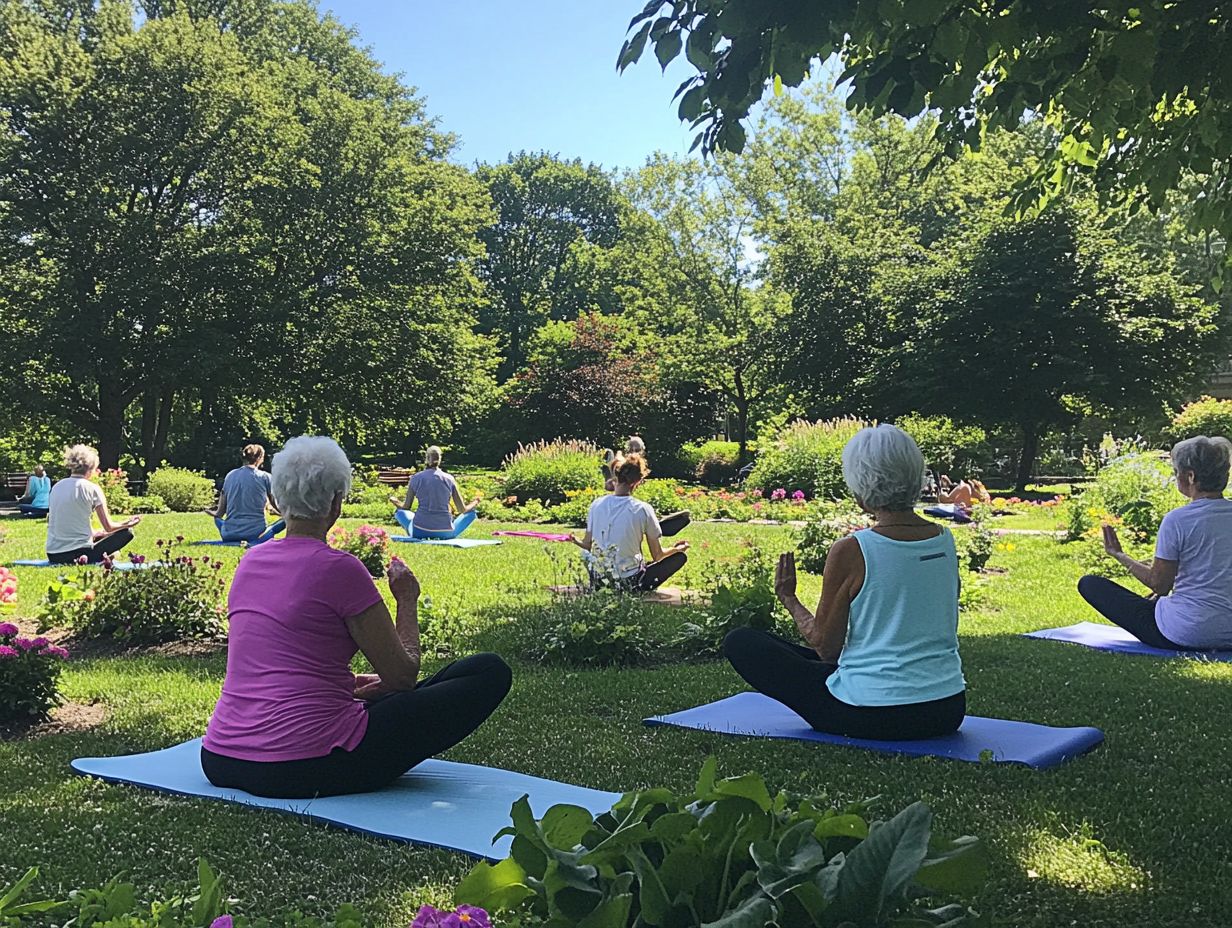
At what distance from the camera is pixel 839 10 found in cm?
351

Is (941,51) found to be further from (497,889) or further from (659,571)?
(659,571)

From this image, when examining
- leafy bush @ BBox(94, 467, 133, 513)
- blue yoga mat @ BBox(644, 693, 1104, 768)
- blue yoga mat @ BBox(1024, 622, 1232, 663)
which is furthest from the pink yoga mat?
blue yoga mat @ BBox(644, 693, 1104, 768)

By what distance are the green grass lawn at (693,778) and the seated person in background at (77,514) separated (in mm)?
3919

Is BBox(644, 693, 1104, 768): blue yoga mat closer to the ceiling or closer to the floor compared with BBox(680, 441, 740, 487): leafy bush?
→ closer to the floor

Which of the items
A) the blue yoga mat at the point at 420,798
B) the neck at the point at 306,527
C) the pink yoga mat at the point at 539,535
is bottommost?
the pink yoga mat at the point at 539,535

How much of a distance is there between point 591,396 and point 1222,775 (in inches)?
1155

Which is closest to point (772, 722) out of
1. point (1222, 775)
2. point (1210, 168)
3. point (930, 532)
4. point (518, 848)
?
point (930, 532)

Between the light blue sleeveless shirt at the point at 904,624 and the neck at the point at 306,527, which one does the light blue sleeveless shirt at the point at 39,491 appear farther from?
the light blue sleeveless shirt at the point at 904,624

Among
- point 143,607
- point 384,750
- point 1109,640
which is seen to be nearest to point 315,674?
point 384,750

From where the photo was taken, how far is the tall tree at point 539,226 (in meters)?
52.5

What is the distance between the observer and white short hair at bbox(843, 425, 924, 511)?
4.51 metres

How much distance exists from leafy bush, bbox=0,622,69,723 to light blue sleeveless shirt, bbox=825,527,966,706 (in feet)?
12.7

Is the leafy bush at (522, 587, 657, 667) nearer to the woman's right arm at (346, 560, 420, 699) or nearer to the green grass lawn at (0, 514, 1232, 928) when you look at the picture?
the green grass lawn at (0, 514, 1232, 928)

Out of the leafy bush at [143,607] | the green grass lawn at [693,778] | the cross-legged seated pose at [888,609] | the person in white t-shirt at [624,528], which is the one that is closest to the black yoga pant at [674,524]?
the person in white t-shirt at [624,528]
